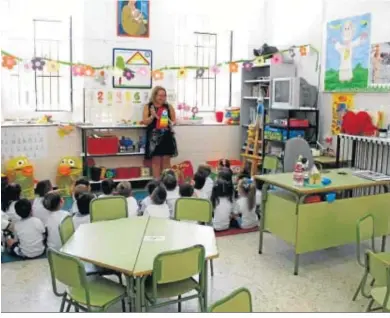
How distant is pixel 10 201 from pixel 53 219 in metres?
0.74

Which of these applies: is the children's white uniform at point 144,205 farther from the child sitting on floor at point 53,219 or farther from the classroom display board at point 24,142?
the classroom display board at point 24,142

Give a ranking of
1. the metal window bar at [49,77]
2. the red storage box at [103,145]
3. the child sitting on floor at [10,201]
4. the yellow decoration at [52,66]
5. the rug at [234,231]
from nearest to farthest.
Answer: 1. the child sitting on floor at [10,201]
2. the rug at [234,231]
3. the yellow decoration at [52,66]
4. the red storage box at [103,145]
5. the metal window bar at [49,77]

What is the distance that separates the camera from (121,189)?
4871mm

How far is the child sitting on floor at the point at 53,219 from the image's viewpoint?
4.31 meters

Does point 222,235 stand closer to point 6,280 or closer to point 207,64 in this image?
point 6,280

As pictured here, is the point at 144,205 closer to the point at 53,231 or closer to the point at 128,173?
the point at 53,231

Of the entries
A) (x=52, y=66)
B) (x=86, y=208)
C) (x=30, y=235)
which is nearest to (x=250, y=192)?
(x=86, y=208)

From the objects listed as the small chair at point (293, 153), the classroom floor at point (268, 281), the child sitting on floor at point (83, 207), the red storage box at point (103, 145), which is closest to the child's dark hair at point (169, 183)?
the classroom floor at point (268, 281)

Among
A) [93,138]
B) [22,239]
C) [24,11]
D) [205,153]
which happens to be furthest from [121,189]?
[24,11]

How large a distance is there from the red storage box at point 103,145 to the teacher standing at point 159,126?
503 millimetres

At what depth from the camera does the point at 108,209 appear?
3.90m

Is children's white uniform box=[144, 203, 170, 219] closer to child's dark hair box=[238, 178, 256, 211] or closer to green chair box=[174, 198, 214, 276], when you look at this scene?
green chair box=[174, 198, 214, 276]

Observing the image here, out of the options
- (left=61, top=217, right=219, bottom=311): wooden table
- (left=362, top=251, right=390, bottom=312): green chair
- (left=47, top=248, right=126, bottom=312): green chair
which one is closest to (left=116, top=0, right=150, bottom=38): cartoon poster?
(left=61, top=217, right=219, bottom=311): wooden table

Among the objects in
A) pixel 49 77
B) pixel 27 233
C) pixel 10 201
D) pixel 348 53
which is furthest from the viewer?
pixel 49 77
